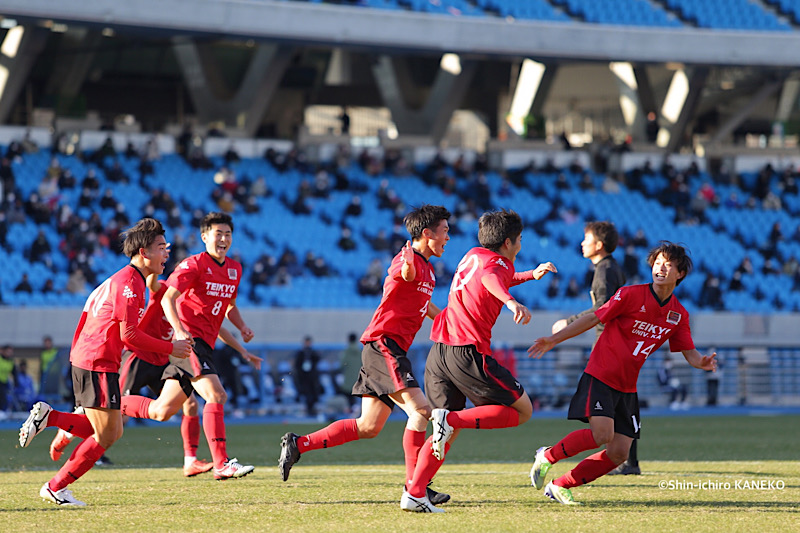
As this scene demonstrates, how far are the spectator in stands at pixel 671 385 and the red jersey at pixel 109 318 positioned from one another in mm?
18065

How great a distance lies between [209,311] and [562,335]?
10.4 ft

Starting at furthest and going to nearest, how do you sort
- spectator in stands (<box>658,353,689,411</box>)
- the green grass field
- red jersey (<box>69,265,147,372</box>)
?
spectator in stands (<box>658,353,689,411</box>)
red jersey (<box>69,265,147,372</box>)
the green grass field

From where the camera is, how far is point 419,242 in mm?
7539

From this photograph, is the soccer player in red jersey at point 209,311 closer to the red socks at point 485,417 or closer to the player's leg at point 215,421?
the player's leg at point 215,421

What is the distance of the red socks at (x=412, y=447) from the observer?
24.6 feet

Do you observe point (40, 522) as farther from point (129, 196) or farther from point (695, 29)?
point (695, 29)

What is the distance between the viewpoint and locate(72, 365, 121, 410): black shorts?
748 cm

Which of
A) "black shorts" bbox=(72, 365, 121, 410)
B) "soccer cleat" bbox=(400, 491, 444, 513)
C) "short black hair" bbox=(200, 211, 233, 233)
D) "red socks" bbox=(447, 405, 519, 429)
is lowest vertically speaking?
"soccer cleat" bbox=(400, 491, 444, 513)

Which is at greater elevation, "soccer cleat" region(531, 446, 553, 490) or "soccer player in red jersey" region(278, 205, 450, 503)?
"soccer player in red jersey" region(278, 205, 450, 503)

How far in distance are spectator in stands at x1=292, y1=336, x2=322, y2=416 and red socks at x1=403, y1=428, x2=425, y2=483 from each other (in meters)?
13.4

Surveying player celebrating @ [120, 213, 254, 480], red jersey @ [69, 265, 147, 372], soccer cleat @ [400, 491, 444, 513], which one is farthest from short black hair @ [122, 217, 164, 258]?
soccer cleat @ [400, 491, 444, 513]

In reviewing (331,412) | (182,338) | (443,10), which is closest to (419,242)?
(182,338)

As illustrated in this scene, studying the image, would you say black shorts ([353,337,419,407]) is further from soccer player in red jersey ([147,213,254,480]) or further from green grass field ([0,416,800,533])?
soccer player in red jersey ([147,213,254,480])

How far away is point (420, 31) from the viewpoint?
101 feet
